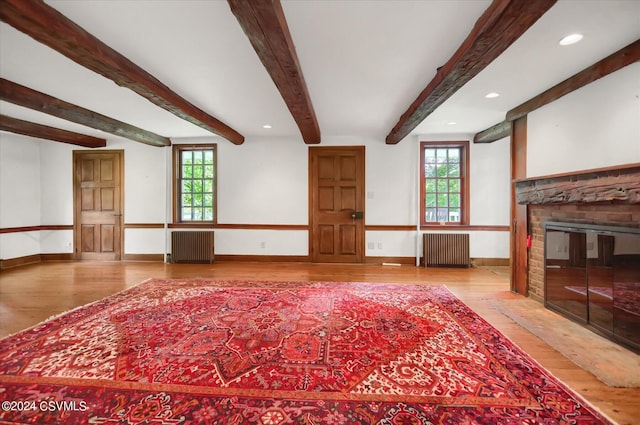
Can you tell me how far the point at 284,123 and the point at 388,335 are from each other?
3.52 m

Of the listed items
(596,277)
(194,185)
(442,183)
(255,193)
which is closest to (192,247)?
(194,185)

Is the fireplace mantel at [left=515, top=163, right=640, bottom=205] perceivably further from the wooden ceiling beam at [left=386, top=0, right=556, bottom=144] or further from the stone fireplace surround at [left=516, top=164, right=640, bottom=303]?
the wooden ceiling beam at [left=386, top=0, right=556, bottom=144]

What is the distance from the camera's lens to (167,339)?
7.23 ft

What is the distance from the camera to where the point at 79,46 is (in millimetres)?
1954

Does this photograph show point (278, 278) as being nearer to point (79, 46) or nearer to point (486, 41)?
point (79, 46)

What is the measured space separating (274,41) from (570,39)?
230 cm

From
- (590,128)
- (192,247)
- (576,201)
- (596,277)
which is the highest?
(590,128)

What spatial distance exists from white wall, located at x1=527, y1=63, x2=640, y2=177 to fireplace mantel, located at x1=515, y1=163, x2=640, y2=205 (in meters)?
0.08

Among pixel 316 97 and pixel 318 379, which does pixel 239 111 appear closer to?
pixel 316 97

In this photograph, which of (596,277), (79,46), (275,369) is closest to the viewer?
(275,369)

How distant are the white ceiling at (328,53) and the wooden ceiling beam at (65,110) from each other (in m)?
0.11

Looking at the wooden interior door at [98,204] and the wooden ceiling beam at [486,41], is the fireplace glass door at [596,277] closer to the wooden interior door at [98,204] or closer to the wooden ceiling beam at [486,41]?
the wooden ceiling beam at [486,41]

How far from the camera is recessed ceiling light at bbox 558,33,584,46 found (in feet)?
6.45

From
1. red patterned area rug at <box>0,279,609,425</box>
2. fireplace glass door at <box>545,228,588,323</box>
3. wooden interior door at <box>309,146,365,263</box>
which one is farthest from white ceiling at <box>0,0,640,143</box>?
red patterned area rug at <box>0,279,609,425</box>
